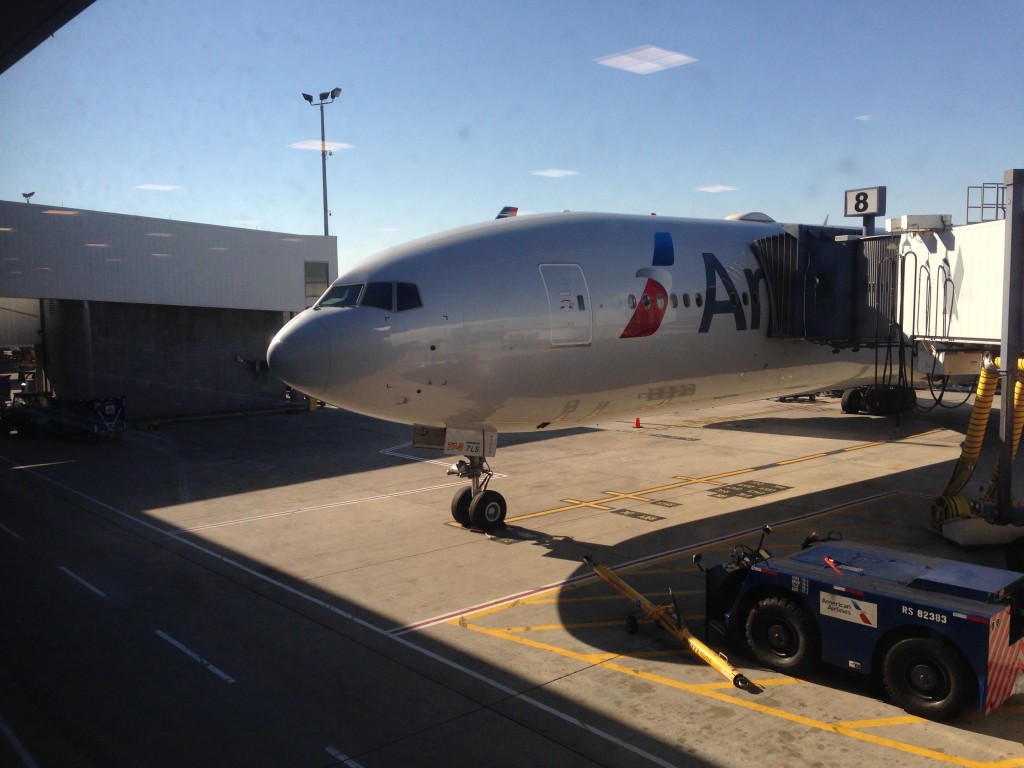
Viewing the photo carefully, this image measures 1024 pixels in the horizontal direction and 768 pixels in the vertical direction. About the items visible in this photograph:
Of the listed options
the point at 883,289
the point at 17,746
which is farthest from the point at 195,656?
the point at 883,289

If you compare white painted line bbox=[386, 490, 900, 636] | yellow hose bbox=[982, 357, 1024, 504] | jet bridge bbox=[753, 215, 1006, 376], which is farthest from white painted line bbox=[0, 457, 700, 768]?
jet bridge bbox=[753, 215, 1006, 376]

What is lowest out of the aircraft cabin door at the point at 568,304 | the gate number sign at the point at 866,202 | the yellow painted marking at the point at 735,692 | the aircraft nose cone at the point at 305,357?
the yellow painted marking at the point at 735,692

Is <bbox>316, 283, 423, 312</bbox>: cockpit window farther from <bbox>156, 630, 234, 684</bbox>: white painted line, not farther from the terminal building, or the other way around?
the terminal building

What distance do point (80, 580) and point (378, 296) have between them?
7407 millimetres

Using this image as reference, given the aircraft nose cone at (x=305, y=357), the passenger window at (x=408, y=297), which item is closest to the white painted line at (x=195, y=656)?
the aircraft nose cone at (x=305, y=357)

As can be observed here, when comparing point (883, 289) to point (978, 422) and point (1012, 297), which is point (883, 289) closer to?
point (1012, 297)

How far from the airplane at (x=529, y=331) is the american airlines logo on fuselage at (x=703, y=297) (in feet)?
0.10

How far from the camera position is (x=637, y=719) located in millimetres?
9523

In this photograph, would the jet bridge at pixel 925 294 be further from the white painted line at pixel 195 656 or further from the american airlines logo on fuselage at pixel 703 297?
the white painted line at pixel 195 656

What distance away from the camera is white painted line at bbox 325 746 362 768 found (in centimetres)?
864

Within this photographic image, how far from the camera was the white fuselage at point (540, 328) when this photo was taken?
1401 cm

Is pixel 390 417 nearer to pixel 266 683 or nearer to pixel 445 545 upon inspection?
pixel 445 545

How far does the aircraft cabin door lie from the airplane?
1.0 inches

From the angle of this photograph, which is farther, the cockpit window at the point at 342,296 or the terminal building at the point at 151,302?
the terminal building at the point at 151,302
